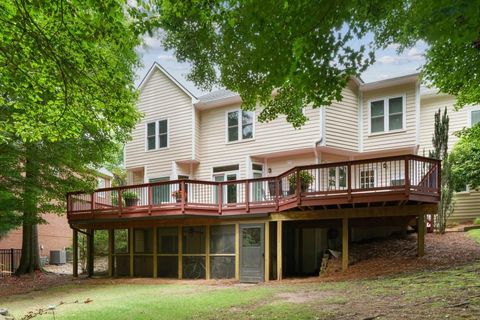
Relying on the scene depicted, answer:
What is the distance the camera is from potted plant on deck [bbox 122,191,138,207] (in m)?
15.8

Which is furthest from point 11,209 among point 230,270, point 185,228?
point 230,270

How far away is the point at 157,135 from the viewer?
19.7 metres

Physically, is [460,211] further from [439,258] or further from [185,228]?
[185,228]

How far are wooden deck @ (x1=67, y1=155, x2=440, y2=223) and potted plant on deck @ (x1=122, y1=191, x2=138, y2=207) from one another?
37 millimetres

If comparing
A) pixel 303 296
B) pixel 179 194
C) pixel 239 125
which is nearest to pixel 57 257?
pixel 179 194

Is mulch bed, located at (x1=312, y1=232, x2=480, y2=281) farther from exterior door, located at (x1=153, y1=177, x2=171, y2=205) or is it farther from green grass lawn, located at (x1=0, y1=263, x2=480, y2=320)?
exterior door, located at (x1=153, y1=177, x2=171, y2=205)

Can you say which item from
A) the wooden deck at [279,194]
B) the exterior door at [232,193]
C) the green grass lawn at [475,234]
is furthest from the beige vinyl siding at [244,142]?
the green grass lawn at [475,234]

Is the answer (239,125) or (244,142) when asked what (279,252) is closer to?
(244,142)

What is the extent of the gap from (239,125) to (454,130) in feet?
30.6

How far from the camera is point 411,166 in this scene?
1164 centimetres

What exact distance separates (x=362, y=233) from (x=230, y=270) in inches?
201

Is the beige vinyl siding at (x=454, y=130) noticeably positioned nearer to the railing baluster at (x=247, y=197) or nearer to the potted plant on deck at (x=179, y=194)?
the railing baluster at (x=247, y=197)

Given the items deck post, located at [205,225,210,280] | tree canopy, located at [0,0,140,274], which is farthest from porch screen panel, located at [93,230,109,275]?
deck post, located at [205,225,210,280]

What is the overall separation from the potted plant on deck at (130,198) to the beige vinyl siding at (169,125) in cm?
349
